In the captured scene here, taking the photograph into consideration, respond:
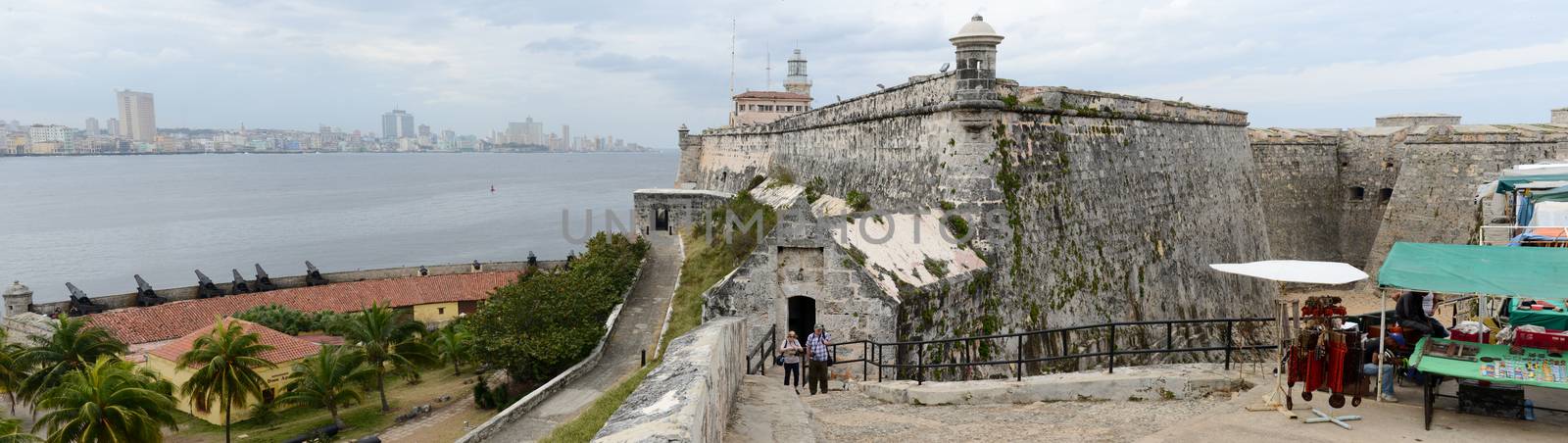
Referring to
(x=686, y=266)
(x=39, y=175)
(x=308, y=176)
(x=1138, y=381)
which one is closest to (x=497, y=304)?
(x=686, y=266)

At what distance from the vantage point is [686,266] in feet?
98.7

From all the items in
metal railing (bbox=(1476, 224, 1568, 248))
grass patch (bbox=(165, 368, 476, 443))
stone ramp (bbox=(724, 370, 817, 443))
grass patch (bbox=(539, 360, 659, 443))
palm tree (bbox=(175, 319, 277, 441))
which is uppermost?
metal railing (bbox=(1476, 224, 1568, 248))

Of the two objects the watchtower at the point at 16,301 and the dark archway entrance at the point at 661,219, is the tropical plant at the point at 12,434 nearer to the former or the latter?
the dark archway entrance at the point at 661,219

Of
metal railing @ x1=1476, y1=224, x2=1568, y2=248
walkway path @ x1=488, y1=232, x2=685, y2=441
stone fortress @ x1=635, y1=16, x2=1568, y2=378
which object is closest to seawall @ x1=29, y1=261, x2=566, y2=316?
walkway path @ x1=488, y1=232, x2=685, y2=441

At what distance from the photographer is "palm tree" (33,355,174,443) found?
60.1 ft

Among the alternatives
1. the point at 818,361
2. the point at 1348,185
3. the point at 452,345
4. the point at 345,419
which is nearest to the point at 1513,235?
the point at 818,361

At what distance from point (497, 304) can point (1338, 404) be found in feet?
78.3

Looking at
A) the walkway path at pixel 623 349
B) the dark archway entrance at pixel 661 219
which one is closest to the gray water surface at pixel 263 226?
the dark archway entrance at pixel 661 219

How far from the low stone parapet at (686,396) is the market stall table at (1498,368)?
5087 millimetres

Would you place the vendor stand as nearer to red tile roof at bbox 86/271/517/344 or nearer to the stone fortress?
the stone fortress

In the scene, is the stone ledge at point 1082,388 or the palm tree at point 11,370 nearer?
the stone ledge at point 1082,388

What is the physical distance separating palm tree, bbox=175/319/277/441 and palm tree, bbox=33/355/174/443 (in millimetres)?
3802

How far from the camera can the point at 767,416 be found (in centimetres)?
702

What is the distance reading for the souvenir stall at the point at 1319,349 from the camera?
713 centimetres
